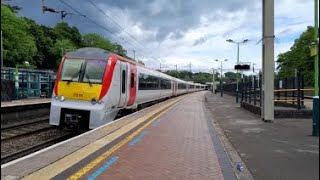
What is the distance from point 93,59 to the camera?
1761cm

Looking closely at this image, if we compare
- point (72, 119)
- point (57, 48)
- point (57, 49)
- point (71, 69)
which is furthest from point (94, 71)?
point (57, 49)

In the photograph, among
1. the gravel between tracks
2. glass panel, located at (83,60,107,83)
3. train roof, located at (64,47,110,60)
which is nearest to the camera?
the gravel between tracks

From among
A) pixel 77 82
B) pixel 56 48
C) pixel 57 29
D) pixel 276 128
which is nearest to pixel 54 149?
pixel 77 82

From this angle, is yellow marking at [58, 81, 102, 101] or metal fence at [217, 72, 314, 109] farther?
metal fence at [217, 72, 314, 109]

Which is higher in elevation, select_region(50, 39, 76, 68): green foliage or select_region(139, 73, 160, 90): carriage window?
select_region(50, 39, 76, 68): green foliage

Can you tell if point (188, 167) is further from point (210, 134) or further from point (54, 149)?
point (210, 134)

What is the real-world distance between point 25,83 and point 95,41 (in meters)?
81.2

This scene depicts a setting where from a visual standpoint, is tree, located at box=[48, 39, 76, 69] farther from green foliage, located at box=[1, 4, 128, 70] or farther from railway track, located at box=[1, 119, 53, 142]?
railway track, located at box=[1, 119, 53, 142]

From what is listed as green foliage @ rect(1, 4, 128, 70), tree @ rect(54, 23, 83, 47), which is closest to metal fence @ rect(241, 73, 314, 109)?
green foliage @ rect(1, 4, 128, 70)

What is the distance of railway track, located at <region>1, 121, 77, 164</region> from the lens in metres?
13.5

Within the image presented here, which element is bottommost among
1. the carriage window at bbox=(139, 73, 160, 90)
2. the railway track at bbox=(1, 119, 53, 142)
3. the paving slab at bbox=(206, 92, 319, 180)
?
the railway track at bbox=(1, 119, 53, 142)

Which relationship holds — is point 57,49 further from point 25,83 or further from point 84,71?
point 84,71

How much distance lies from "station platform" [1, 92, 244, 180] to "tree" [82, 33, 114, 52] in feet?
348

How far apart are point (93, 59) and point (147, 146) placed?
22.7 ft
